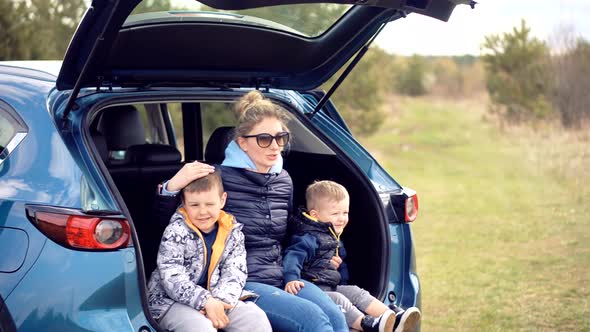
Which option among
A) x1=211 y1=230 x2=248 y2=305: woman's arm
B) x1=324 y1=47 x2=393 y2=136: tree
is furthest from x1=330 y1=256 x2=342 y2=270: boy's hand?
x1=324 y1=47 x2=393 y2=136: tree

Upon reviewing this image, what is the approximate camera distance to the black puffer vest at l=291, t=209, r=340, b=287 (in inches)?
149

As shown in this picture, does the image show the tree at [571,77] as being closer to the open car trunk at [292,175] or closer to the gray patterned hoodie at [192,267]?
the open car trunk at [292,175]

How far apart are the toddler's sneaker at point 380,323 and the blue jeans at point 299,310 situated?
15 centimetres

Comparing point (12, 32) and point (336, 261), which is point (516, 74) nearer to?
point (12, 32)

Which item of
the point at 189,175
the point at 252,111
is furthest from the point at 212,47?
the point at 189,175

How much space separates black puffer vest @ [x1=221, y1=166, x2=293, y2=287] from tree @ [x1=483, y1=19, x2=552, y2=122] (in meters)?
18.3

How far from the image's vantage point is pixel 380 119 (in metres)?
24.4

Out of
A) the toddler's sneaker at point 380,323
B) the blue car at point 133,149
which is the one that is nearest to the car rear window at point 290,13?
the blue car at point 133,149

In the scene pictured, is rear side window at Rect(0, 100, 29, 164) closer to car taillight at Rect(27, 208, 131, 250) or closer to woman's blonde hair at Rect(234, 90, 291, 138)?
car taillight at Rect(27, 208, 131, 250)

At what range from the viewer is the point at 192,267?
335 centimetres

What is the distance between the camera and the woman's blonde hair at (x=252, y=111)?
12.2ft

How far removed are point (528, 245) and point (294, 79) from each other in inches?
238

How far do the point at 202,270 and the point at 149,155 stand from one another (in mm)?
1102

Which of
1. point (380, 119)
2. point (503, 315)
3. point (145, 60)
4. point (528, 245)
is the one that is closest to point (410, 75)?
point (380, 119)
